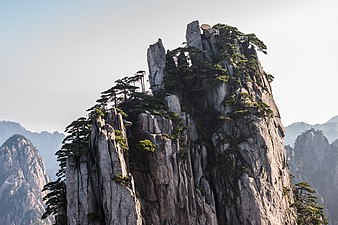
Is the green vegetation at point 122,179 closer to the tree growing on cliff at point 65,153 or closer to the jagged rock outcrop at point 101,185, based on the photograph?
the jagged rock outcrop at point 101,185

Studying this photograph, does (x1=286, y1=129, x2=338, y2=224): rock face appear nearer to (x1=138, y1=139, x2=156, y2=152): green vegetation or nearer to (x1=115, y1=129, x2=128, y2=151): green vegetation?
(x1=138, y1=139, x2=156, y2=152): green vegetation

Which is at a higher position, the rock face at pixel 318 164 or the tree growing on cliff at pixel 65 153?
the rock face at pixel 318 164

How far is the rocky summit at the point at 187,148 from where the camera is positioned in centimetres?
4110

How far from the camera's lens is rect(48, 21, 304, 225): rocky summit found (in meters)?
41.1

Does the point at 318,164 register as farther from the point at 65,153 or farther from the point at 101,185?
the point at 101,185

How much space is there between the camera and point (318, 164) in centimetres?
18138

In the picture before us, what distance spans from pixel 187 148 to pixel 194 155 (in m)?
2.09

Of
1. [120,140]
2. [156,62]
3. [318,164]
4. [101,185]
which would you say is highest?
[318,164]

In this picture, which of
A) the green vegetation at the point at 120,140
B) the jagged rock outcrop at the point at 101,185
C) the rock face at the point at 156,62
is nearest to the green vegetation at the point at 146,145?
the green vegetation at the point at 120,140

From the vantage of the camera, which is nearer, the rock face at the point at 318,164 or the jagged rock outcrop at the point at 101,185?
the jagged rock outcrop at the point at 101,185

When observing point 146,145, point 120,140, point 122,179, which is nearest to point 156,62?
point 146,145

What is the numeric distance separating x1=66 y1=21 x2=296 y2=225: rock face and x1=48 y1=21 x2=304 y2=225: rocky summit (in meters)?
0.13

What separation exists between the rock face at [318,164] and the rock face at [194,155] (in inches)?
4488

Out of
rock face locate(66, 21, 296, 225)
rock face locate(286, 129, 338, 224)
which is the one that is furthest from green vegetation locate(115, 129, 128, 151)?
rock face locate(286, 129, 338, 224)
